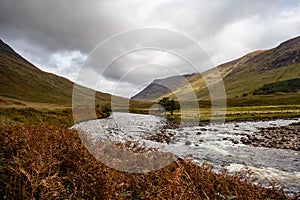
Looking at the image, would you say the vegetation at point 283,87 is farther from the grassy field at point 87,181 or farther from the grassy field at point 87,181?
the grassy field at point 87,181

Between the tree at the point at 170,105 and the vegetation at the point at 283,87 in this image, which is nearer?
the tree at the point at 170,105

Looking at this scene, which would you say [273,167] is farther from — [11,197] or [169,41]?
[11,197]

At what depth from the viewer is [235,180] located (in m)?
6.39

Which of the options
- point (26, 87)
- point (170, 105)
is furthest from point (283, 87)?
point (26, 87)

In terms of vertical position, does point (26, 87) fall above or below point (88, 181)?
above

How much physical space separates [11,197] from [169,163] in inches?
170

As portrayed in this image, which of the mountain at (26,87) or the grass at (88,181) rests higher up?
the mountain at (26,87)

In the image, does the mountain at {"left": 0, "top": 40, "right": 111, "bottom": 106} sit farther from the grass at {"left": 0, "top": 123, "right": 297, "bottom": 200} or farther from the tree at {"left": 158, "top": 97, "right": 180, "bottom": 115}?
the grass at {"left": 0, "top": 123, "right": 297, "bottom": 200}

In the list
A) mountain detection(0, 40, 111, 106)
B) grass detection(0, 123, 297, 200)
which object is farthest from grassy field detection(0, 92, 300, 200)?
mountain detection(0, 40, 111, 106)

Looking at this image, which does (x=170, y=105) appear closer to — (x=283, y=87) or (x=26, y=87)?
(x=26, y=87)

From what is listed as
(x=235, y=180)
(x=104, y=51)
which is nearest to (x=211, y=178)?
(x=235, y=180)

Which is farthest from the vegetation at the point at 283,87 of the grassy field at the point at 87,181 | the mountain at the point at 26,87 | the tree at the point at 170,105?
the grassy field at the point at 87,181

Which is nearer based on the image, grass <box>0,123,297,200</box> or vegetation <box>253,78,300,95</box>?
grass <box>0,123,297,200</box>

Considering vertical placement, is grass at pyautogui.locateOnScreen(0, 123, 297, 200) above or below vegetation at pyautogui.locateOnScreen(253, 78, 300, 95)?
below
